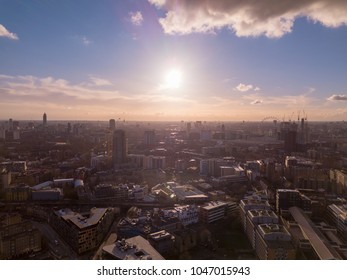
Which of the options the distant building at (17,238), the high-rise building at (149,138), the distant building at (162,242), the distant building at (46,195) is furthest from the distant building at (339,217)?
the high-rise building at (149,138)

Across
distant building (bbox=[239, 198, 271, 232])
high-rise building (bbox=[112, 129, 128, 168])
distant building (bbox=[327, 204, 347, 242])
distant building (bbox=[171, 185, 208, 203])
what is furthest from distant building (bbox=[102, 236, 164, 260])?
high-rise building (bbox=[112, 129, 128, 168])

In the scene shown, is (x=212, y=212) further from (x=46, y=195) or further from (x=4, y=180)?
(x=4, y=180)

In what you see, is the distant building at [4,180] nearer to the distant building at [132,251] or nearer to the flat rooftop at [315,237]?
the distant building at [132,251]

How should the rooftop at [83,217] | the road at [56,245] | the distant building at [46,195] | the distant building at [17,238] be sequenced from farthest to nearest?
the distant building at [46,195], the rooftop at [83,217], the road at [56,245], the distant building at [17,238]
